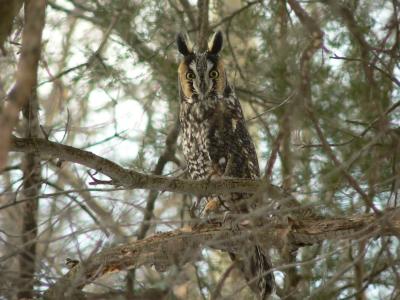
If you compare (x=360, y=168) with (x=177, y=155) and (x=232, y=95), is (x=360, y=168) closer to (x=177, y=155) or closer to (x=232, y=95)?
(x=232, y=95)

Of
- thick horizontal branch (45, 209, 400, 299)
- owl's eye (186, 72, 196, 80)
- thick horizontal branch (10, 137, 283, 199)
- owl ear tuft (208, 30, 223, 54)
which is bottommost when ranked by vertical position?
thick horizontal branch (45, 209, 400, 299)

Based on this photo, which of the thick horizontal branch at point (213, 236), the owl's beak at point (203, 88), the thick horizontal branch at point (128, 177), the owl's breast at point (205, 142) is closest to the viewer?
the thick horizontal branch at point (128, 177)

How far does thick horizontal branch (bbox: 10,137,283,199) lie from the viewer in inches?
105

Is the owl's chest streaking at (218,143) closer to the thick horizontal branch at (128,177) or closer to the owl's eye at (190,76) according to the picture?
the owl's eye at (190,76)

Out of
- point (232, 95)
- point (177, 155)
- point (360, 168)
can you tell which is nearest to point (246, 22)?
point (232, 95)

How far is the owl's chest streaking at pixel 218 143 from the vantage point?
426cm

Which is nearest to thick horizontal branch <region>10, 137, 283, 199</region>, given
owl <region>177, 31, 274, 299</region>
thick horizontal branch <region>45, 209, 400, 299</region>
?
thick horizontal branch <region>45, 209, 400, 299</region>

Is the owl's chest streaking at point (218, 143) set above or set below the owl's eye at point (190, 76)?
below

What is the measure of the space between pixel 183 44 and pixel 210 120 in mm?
556

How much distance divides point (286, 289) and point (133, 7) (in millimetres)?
2241

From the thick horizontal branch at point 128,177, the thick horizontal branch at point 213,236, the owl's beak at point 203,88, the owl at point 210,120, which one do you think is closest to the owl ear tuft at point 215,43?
the owl at point 210,120

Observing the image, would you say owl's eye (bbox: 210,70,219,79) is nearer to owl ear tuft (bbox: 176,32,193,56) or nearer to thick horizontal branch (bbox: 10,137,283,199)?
owl ear tuft (bbox: 176,32,193,56)

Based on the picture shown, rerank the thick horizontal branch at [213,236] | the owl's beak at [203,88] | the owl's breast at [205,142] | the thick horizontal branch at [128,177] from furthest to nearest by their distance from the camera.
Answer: the owl's beak at [203,88]
the owl's breast at [205,142]
the thick horizontal branch at [213,236]
the thick horizontal branch at [128,177]

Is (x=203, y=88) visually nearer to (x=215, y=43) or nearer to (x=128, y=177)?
(x=215, y=43)
